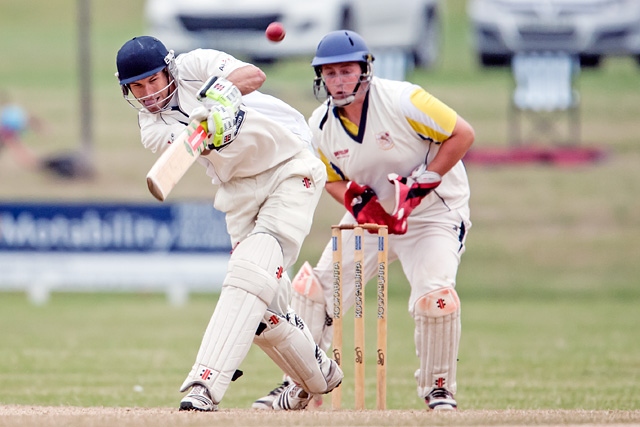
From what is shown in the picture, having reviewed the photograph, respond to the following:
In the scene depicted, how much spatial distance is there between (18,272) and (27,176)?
11.0ft

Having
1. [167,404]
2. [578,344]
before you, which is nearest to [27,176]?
[578,344]

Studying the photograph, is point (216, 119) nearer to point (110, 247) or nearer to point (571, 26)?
point (110, 247)

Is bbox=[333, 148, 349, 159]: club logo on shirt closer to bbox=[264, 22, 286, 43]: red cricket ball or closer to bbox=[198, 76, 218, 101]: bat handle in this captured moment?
bbox=[264, 22, 286, 43]: red cricket ball

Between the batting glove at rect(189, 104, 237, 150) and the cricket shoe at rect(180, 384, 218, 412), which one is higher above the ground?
the batting glove at rect(189, 104, 237, 150)

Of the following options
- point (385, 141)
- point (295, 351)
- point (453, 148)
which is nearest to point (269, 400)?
point (295, 351)

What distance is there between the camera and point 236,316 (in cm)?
482

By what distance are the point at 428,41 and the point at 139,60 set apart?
11.9 metres

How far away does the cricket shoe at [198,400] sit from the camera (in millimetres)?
4684

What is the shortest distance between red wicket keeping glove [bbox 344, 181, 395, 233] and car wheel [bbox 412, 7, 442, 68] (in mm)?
10600

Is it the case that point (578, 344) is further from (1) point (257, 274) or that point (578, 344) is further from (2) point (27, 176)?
(2) point (27, 176)

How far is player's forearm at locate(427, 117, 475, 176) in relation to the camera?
5.53 metres

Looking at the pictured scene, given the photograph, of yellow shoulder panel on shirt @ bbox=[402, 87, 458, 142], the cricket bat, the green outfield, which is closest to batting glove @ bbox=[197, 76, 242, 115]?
the cricket bat

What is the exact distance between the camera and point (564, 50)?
15531 mm

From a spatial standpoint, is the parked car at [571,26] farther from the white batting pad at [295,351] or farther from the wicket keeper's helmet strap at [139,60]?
the wicket keeper's helmet strap at [139,60]
